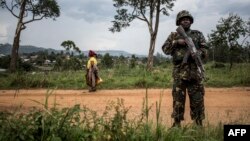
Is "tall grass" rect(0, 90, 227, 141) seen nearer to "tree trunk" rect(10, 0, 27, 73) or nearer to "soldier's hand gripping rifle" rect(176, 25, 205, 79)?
"soldier's hand gripping rifle" rect(176, 25, 205, 79)

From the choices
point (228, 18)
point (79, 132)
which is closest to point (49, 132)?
point (79, 132)

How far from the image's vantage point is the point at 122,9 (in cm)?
2666

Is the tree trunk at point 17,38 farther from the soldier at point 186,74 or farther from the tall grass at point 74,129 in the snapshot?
the tall grass at point 74,129

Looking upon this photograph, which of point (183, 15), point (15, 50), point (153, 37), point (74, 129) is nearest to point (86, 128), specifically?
point (74, 129)

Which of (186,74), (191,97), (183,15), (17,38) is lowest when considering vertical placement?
(191,97)

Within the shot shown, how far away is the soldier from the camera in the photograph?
620 centimetres

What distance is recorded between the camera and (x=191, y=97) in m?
6.25

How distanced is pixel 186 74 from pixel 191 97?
15.0 inches

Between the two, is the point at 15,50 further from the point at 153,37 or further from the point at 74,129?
the point at 74,129

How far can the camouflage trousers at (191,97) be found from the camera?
620cm

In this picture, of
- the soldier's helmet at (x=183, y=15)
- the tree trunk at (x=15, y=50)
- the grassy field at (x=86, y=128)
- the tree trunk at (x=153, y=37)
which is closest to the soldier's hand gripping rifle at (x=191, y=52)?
the soldier's helmet at (x=183, y=15)

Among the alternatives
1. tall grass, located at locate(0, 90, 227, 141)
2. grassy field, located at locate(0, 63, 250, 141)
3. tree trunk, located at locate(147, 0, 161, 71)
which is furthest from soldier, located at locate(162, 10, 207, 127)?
tree trunk, located at locate(147, 0, 161, 71)

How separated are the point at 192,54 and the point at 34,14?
22.7 meters

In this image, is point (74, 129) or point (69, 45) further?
point (69, 45)
